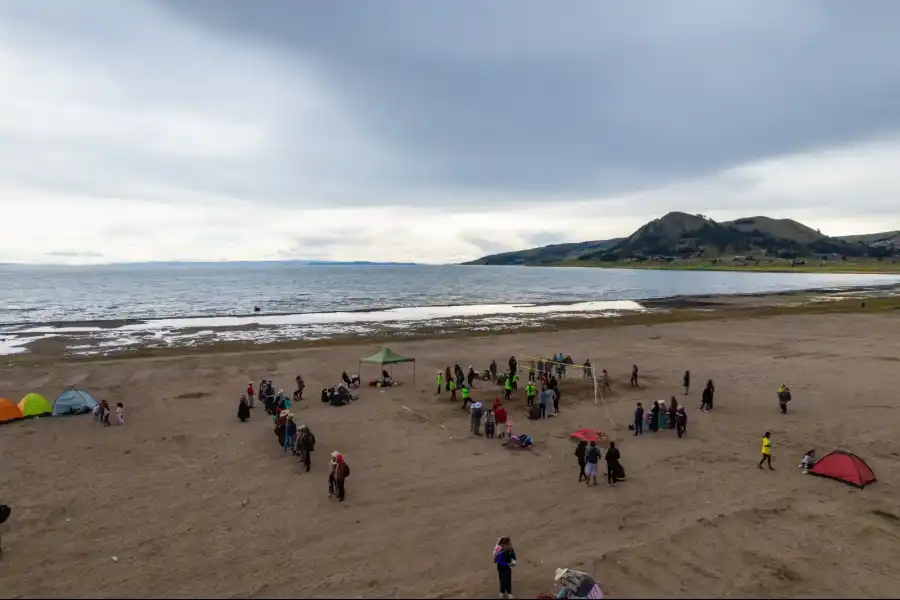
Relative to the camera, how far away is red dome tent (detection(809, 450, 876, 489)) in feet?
46.3

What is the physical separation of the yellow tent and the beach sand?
3.33 ft

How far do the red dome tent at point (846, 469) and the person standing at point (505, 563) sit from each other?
10550 millimetres

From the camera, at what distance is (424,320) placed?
208 ft

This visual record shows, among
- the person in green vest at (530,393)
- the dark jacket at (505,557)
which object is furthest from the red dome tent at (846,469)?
the dark jacket at (505,557)

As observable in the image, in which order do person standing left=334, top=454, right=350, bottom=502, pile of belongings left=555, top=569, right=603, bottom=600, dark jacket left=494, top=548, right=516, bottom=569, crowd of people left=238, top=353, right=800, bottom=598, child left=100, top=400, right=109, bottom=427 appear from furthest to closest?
child left=100, top=400, right=109, bottom=427 < person standing left=334, top=454, right=350, bottom=502 < crowd of people left=238, top=353, right=800, bottom=598 < dark jacket left=494, top=548, right=516, bottom=569 < pile of belongings left=555, top=569, right=603, bottom=600

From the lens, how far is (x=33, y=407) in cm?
2184

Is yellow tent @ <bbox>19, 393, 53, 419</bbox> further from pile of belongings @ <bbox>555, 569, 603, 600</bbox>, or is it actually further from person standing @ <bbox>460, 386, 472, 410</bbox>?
pile of belongings @ <bbox>555, 569, 603, 600</bbox>

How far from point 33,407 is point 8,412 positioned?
85 centimetres

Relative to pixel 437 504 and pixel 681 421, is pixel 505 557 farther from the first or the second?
pixel 681 421

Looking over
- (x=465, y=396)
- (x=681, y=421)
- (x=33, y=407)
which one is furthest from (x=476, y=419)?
(x=33, y=407)

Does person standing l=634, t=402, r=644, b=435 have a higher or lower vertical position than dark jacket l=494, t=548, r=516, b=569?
lower

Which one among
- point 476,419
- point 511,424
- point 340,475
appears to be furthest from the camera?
point 511,424

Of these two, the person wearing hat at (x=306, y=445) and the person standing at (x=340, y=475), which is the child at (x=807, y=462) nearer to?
the person standing at (x=340, y=475)

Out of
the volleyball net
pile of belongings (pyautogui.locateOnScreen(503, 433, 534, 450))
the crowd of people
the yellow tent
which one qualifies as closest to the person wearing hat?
the crowd of people
